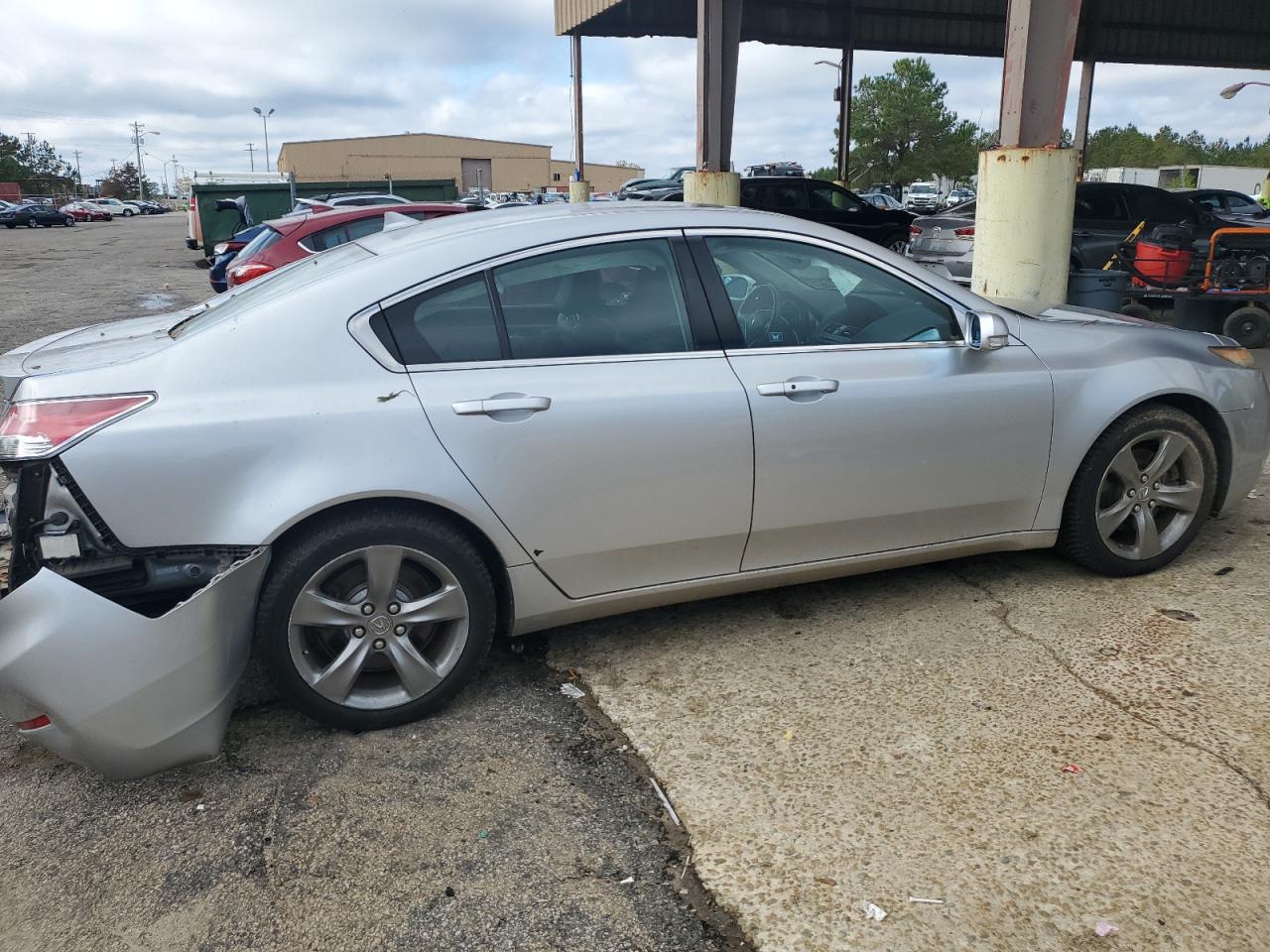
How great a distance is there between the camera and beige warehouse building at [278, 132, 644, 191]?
270 feet

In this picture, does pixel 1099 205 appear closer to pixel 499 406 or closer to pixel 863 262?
pixel 863 262

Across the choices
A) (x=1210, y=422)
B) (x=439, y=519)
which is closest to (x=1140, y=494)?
(x=1210, y=422)

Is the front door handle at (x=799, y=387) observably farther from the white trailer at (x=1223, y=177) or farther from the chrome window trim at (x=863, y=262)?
the white trailer at (x=1223, y=177)

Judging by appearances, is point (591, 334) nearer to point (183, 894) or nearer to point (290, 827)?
point (290, 827)

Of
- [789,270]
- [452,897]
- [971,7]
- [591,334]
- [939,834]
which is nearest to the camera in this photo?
[452,897]

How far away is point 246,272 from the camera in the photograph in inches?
384

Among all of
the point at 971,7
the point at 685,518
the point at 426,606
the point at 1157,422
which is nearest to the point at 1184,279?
the point at 1157,422

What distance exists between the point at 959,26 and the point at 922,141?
5330 centimetres

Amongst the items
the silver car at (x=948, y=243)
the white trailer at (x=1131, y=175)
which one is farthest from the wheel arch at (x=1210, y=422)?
the white trailer at (x=1131, y=175)

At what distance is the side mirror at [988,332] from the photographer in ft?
12.0

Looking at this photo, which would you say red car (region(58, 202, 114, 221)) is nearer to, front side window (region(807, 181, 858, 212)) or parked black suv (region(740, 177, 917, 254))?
parked black suv (region(740, 177, 917, 254))

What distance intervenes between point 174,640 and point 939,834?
2087mm

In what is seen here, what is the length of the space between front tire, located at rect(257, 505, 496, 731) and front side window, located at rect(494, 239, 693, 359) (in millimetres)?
707

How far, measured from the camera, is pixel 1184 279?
993 centimetres
